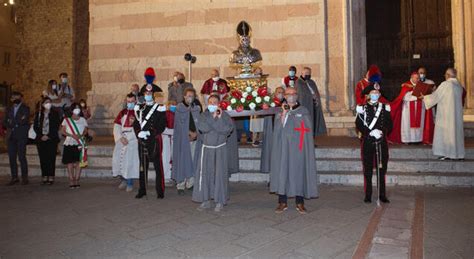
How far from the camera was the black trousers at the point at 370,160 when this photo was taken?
22.6 ft

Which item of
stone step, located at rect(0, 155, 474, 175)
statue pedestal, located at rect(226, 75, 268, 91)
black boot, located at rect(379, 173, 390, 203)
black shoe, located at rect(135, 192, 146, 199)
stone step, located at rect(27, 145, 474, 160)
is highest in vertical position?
statue pedestal, located at rect(226, 75, 268, 91)

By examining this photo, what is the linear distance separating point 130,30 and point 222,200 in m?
9.44

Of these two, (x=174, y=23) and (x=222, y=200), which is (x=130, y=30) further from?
(x=222, y=200)

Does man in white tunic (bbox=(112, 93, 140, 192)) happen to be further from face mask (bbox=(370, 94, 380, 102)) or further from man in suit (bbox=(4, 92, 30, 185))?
face mask (bbox=(370, 94, 380, 102))

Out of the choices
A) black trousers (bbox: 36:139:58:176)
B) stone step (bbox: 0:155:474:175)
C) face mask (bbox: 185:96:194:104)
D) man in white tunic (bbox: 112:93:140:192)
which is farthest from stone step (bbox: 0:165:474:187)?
black trousers (bbox: 36:139:58:176)

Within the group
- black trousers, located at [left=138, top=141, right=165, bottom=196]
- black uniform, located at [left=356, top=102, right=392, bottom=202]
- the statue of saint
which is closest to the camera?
black uniform, located at [left=356, top=102, right=392, bottom=202]

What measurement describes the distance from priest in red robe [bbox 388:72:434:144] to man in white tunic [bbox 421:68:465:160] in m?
0.72

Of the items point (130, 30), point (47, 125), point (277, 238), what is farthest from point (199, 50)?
point (277, 238)

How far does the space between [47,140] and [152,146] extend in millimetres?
3300

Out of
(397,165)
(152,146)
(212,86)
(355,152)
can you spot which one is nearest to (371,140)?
(397,165)

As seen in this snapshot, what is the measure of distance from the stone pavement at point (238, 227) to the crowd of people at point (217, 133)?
48 centimetres

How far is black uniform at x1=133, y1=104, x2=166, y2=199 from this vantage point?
305 inches

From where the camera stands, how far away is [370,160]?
697 cm

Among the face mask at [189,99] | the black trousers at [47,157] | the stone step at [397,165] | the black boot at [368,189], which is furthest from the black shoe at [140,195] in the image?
the black boot at [368,189]
